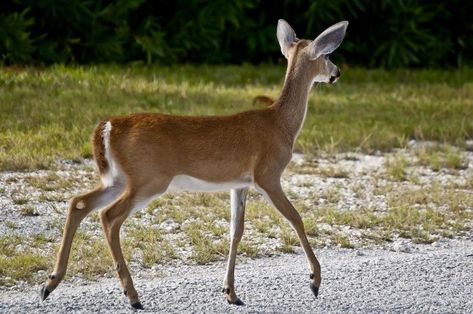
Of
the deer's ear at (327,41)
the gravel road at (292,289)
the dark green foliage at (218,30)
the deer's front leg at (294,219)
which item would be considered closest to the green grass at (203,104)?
the dark green foliage at (218,30)

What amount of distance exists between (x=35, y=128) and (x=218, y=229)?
304 cm

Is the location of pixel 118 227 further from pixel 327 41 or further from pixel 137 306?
pixel 327 41

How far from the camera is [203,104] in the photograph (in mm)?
11695

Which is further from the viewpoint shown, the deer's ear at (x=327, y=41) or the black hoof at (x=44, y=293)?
the deer's ear at (x=327, y=41)

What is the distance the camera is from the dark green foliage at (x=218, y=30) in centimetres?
1416

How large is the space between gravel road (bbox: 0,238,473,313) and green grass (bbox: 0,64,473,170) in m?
2.94

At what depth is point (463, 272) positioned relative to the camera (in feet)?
22.3

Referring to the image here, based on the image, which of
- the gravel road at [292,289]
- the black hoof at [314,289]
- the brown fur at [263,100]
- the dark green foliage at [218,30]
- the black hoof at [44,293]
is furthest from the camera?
the dark green foliage at [218,30]

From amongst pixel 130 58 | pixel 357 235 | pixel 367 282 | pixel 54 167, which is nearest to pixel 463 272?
pixel 367 282

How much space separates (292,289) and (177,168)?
3.10 feet

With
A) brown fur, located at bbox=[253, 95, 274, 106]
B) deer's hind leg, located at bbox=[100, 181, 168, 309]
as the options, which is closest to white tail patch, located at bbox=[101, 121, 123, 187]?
deer's hind leg, located at bbox=[100, 181, 168, 309]

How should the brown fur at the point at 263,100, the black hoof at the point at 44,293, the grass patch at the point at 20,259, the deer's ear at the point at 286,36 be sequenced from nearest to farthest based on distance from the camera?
the black hoof at the point at 44,293, the grass patch at the point at 20,259, the deer's ear at the point at 286,36, the brown fur at the point at 263,100

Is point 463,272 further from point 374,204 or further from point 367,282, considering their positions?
point 374,204

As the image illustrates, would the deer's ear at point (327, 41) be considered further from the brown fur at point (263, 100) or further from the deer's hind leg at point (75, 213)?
the brown fur at point (263, 100)
